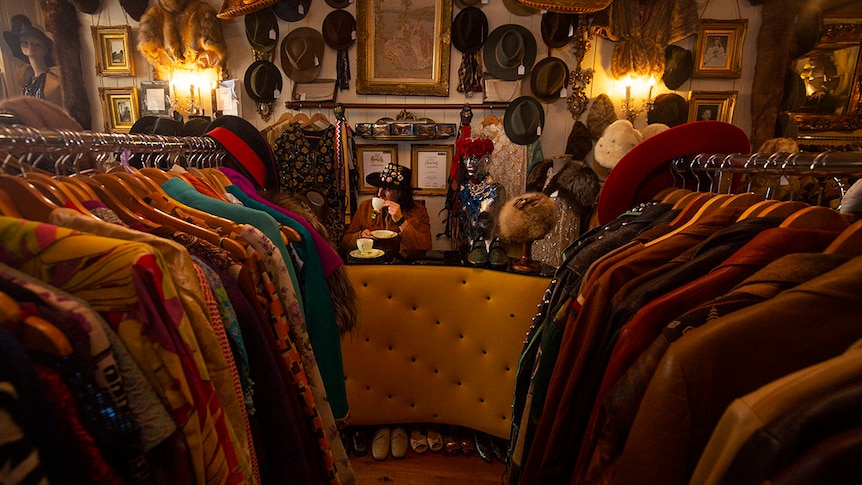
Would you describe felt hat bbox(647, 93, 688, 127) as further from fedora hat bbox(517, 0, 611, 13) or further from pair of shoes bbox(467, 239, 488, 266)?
pair of shoes bbox(467, 239, 488, 266)

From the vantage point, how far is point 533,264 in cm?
172

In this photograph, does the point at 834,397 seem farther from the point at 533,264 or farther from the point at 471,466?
the point at 471,466

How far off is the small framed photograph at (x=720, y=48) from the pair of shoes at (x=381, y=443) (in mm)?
3293

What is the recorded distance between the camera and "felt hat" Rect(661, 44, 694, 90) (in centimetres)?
287

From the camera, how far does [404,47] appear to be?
292 centimetres

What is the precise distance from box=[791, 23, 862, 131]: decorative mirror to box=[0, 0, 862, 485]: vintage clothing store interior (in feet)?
0.06

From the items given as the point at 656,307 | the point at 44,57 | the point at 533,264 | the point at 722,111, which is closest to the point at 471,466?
the point at 533,264

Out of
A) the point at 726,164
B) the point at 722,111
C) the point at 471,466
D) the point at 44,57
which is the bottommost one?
the point at 471,466

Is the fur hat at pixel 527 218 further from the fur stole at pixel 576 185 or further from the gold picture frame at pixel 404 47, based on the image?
the gold picture frame at pixel 404 47

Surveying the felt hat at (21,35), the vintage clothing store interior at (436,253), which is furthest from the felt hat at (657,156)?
the felt hat at (21,35)

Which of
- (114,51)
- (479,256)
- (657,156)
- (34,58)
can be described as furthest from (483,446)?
(34,58)

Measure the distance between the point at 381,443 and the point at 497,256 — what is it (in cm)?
109

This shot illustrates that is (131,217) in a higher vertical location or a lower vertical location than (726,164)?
lower

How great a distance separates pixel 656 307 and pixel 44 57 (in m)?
4.43
